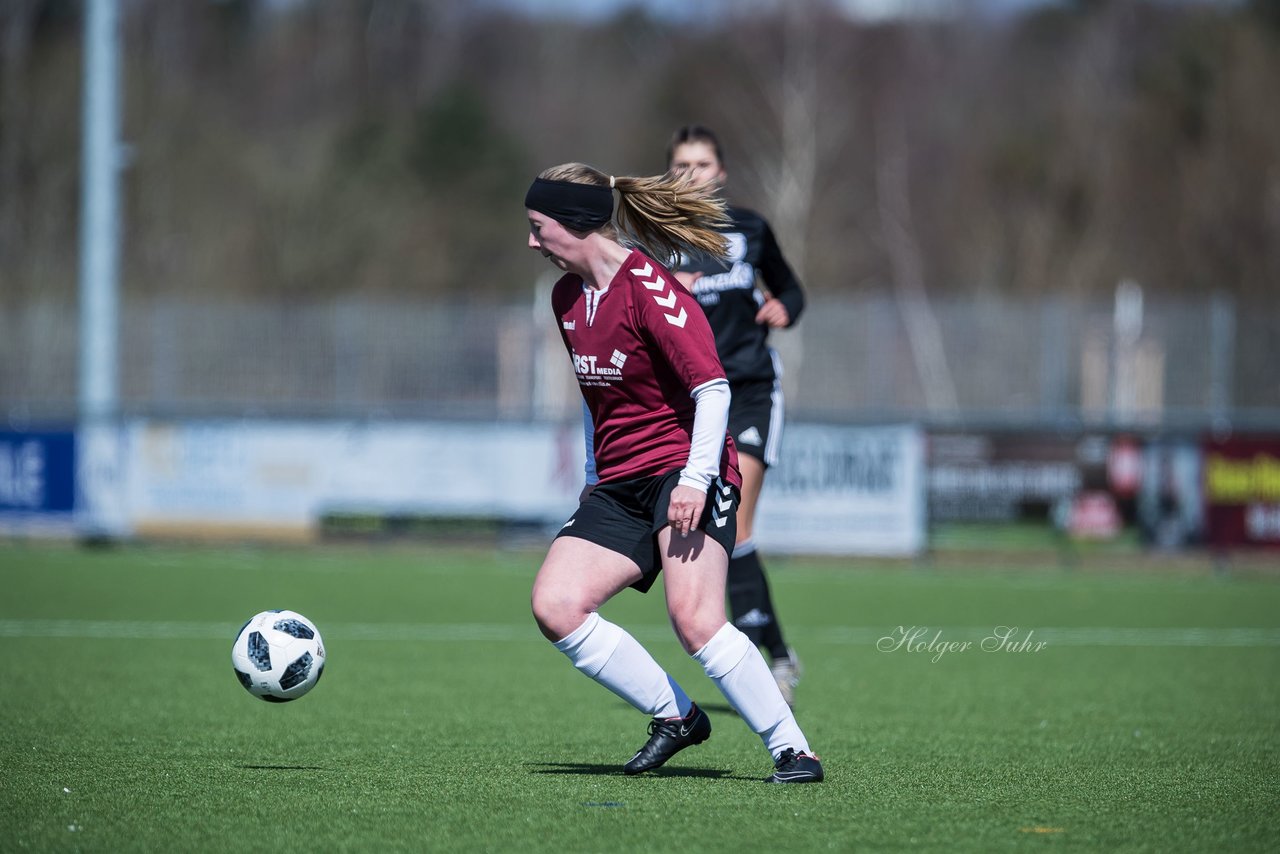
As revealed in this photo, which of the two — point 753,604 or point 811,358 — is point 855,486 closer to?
point 811,358

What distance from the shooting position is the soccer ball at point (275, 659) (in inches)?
223

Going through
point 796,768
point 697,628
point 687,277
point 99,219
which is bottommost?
point 796,768

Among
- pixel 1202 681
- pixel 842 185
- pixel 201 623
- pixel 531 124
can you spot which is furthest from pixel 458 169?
pixel 1202 681

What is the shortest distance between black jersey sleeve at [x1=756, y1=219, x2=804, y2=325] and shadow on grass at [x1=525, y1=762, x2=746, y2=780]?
255cm

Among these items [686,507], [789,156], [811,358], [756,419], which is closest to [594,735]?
[756,419]

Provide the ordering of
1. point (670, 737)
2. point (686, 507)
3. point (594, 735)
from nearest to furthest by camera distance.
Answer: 1. point (686, 507)
2. point (670, 737)
3. point (594, 735)

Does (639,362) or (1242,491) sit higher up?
(639,362)

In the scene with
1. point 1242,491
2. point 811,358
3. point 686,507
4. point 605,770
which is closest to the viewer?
point 686,507

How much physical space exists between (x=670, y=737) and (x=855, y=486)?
1074 cm

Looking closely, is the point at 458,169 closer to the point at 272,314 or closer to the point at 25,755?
the point at 272,314

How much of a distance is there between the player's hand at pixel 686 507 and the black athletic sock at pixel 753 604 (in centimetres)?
249

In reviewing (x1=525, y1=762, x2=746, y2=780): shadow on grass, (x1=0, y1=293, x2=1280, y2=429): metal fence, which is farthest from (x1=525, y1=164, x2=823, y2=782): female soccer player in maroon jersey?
(x1=0, y1=293, x2=1280, y2=429): metal fence

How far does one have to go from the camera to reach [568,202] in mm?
5137

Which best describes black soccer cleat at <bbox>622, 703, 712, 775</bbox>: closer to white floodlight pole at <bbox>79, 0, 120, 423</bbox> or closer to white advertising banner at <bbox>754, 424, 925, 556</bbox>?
white advertising banner at <bbox>754, 424, 925, 556</bbox>
